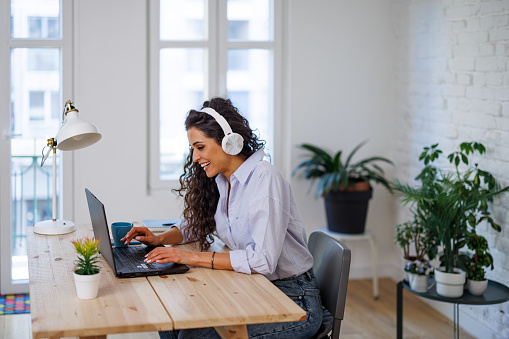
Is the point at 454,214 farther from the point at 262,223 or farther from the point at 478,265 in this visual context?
the point at 262,223

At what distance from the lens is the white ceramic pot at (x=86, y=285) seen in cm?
183

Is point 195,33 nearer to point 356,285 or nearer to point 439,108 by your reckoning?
point 439,108

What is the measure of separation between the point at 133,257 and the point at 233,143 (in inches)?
21.7

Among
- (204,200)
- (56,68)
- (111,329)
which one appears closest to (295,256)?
(204,200)

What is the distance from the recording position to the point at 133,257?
7.65ft

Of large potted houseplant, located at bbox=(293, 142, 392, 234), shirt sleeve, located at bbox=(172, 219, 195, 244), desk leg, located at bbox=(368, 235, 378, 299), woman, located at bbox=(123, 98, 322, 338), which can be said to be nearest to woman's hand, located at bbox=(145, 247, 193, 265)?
woman, located at bbox=(123, 98, 322, 338)

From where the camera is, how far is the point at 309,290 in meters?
2.31

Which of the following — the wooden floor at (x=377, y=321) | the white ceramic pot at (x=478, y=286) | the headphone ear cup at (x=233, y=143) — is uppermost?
the headphone ear cup at (x=233, y=143)

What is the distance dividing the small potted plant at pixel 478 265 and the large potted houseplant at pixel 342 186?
977mm

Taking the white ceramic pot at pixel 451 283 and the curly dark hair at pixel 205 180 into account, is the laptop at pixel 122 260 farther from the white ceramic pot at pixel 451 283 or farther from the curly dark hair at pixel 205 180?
the white ceramic pot at pixel 451 283

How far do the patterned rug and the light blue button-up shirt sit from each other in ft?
6.41

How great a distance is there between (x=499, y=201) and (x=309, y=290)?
1.54 m

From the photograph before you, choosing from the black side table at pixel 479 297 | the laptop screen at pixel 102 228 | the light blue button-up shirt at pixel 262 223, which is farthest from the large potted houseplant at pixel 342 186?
the laptop screen at pixel 102 228

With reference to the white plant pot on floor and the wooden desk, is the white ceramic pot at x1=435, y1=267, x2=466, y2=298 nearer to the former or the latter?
the white plant pot on floor
